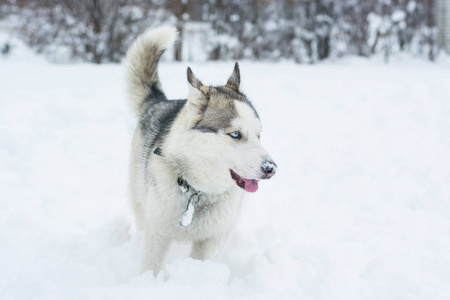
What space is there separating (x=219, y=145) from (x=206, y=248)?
73 centimetres

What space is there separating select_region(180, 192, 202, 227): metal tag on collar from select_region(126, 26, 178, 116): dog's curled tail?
1.45 m

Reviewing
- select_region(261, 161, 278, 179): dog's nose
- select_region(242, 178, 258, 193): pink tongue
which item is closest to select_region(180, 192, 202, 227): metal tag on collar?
select_region(242, 178, 258, 193): pink tongue

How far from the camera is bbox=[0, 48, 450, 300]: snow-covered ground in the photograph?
8.07 ft

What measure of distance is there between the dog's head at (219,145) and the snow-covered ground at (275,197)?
495 millimetres

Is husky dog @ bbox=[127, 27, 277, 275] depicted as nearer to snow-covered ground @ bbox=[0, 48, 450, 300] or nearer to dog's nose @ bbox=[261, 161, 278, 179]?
dog's nose @ bbox=[261, 161, 278, 179]

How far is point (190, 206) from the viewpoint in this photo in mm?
2490

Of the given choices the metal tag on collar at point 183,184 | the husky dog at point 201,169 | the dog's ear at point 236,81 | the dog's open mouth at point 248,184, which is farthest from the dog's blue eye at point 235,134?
the dog's ear at point 236,81

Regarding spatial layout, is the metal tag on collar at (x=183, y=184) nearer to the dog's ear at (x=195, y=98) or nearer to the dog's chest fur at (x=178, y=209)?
the dog's chest fur at (x=178, y=209)

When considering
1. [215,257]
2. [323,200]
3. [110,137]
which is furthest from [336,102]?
[215,257]

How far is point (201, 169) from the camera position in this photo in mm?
2463

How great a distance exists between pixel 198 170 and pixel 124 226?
1.20 m

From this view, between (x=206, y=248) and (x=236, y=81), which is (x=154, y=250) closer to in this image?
(x=206, y=248)

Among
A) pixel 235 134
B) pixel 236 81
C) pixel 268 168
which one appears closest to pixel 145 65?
pixel 236 81

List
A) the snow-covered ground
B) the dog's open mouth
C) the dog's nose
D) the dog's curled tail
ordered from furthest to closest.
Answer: the dog's curled tail
the snow-covered ground
the dog's open mouth
the dog's nose
